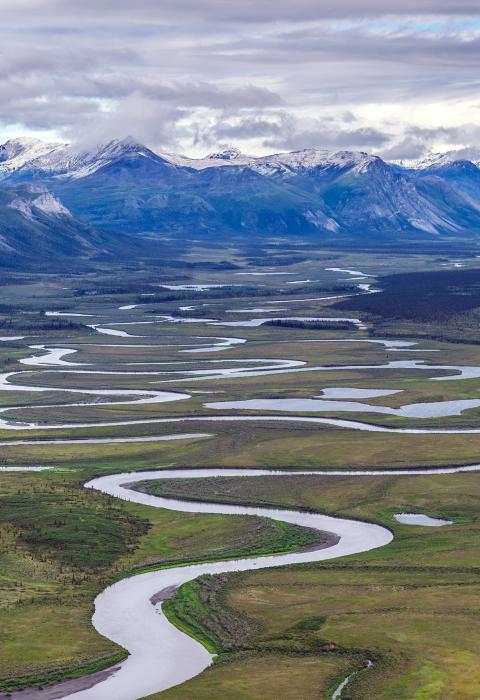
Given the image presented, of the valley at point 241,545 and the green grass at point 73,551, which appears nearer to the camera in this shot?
the valley at point 241,545

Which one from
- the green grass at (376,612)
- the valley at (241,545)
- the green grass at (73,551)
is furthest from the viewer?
the green grass at (73,551)

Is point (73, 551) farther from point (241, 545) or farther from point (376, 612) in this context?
Result: point (376, 612)

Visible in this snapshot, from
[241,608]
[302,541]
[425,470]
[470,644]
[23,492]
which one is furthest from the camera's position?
[425,470]

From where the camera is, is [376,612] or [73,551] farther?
[73,551]

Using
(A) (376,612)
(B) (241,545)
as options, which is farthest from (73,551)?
(A) (376,612)

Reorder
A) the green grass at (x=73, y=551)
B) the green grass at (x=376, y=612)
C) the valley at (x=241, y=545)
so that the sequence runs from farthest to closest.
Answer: the green grass at (x=73, y=551)
the valley at (x=241, y=545)
the green grass at (x=376, y=612)

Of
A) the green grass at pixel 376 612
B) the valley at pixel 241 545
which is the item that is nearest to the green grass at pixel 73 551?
the valley at pixel 241 545

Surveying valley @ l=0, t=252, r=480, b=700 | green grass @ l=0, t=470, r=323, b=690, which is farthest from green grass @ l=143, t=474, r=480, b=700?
green grass @ l=0, t=470, r=323, b=690

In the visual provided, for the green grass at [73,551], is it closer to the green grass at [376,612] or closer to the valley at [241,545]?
the valley at [241,545]

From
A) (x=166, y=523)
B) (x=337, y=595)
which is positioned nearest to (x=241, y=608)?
(x=337, y=595)

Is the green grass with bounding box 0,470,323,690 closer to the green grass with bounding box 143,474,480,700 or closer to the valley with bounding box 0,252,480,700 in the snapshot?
the valley with bounding box 0,252,480,700

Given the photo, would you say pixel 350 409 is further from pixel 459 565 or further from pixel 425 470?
pixel 459 565
